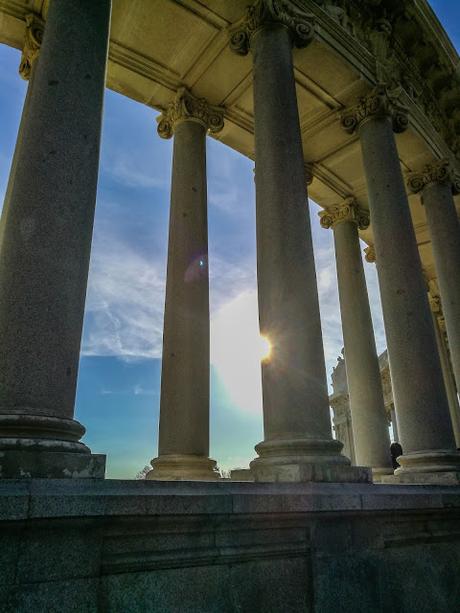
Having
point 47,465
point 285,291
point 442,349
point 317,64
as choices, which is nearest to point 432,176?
point 317,64

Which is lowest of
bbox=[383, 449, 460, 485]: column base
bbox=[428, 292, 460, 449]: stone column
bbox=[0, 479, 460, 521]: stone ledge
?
bbox=[0, 479, 460, 521]: stone ledge

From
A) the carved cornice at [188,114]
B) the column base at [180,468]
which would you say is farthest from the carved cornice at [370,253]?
the column base at [180,468]

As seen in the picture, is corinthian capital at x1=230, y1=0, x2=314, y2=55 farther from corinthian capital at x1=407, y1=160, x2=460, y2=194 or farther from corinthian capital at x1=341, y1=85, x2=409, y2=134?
corinthian capital at x1=407, y1=160, x2=460, y2=194

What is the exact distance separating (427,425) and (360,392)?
25.5m

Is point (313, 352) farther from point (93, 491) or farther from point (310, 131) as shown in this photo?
point (310, 131)

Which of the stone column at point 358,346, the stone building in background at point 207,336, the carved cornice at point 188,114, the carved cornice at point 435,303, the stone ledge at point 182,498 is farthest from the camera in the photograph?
the carved cornice at point 435,303

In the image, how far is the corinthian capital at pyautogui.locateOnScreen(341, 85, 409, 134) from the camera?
5784 centimetres

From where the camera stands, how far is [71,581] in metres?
17.5

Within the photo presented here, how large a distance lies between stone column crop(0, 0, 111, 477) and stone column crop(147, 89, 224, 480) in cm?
2383

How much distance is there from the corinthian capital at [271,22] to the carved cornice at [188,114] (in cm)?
1234

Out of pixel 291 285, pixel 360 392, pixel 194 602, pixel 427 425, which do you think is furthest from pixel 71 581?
pixel 360 392

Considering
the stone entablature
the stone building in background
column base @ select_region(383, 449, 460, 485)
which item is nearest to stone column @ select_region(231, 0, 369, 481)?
the stone building in background

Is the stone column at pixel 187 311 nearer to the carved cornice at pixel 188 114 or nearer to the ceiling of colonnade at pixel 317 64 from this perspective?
the carved cornice at pixel 188 114

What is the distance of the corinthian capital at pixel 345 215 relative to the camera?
81.3 m
